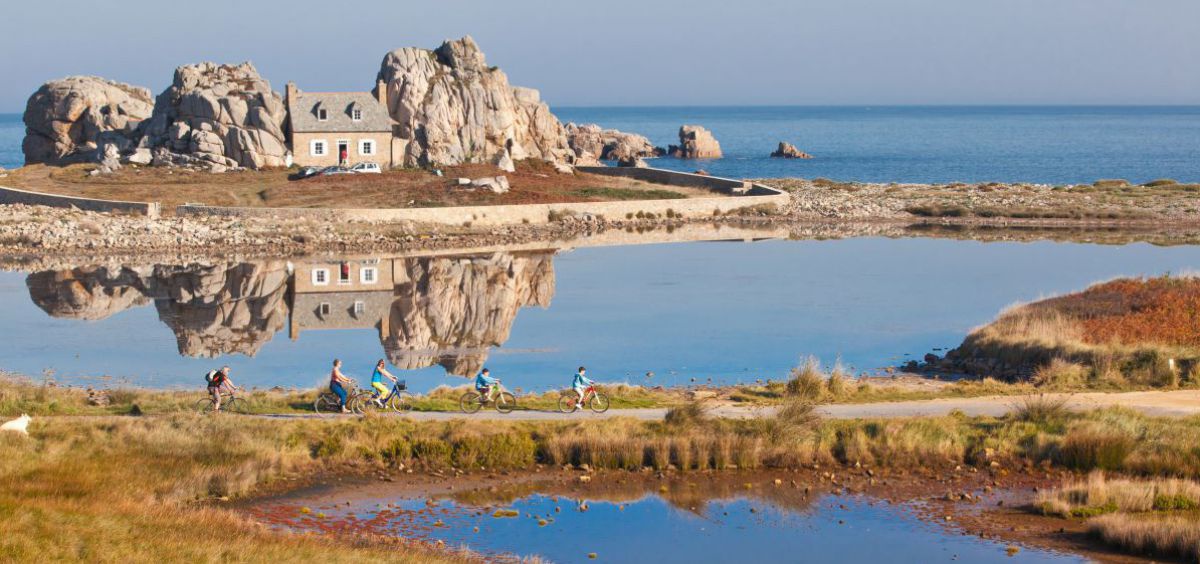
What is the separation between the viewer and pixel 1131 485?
24.1 meters

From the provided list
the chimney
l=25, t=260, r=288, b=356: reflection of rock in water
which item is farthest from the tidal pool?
the chimney

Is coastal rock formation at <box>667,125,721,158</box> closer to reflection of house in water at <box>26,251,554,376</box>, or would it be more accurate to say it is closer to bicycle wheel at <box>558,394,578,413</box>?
reflection of house in water at <box>26,251,554,376</box>

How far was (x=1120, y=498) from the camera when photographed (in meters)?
23.6

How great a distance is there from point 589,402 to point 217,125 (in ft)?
193

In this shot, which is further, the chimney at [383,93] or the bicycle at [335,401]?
the chimney at [383,93]

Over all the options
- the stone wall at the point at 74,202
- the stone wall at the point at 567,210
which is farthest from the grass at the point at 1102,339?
the stone wall at the point at 74,202

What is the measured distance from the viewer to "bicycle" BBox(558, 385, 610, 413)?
29.1 m

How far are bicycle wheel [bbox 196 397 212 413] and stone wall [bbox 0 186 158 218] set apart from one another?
136 feet

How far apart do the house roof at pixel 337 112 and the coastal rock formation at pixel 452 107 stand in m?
1.90

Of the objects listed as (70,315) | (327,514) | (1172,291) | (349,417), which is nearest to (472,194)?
(70,315)

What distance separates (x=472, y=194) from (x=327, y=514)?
5370 centimetres

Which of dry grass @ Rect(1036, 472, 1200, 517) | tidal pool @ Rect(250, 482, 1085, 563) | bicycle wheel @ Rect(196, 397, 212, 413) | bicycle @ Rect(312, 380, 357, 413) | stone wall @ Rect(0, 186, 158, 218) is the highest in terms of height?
stone wall @ Rect(0, 186, 158, 218)

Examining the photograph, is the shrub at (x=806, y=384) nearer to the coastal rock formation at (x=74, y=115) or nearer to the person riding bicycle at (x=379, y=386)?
the person riding bicycle at (x=379, y=386)

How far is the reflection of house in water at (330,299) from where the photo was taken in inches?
1661
